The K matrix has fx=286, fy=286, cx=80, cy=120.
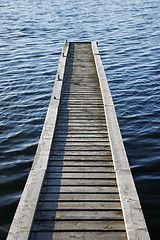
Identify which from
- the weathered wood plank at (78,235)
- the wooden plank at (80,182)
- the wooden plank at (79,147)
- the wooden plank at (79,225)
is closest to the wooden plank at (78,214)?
the wooden plank at (79,225)

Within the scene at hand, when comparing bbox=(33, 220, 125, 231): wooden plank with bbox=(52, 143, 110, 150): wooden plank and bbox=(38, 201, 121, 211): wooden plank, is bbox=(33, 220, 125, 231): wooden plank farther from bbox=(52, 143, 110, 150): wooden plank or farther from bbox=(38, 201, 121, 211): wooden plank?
bbox=(52, 143, 110, 150): wooden plank

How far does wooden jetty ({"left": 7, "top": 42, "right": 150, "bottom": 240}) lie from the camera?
5.00 m

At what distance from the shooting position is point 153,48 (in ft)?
67.5

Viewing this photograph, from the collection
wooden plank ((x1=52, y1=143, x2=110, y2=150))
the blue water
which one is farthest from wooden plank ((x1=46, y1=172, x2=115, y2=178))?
the blue water

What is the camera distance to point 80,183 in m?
6.18

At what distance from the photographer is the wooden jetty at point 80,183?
16.4 ft

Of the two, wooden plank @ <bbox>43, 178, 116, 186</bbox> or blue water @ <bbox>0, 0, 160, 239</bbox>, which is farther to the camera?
blue water @ <bbox>0, 0, 160, 239</bbox>

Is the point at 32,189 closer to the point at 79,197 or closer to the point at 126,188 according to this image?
the point at 79,197

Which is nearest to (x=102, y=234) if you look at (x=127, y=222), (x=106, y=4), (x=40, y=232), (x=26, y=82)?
(x=127, y=222)

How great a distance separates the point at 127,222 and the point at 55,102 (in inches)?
213

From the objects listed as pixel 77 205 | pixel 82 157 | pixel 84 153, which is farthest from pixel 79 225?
pixel 84 153

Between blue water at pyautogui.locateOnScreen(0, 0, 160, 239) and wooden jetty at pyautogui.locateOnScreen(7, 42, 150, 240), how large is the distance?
46.6 inches

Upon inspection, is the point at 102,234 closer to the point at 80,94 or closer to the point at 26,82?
the point at 80,94

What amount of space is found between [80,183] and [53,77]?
33.1 ft
